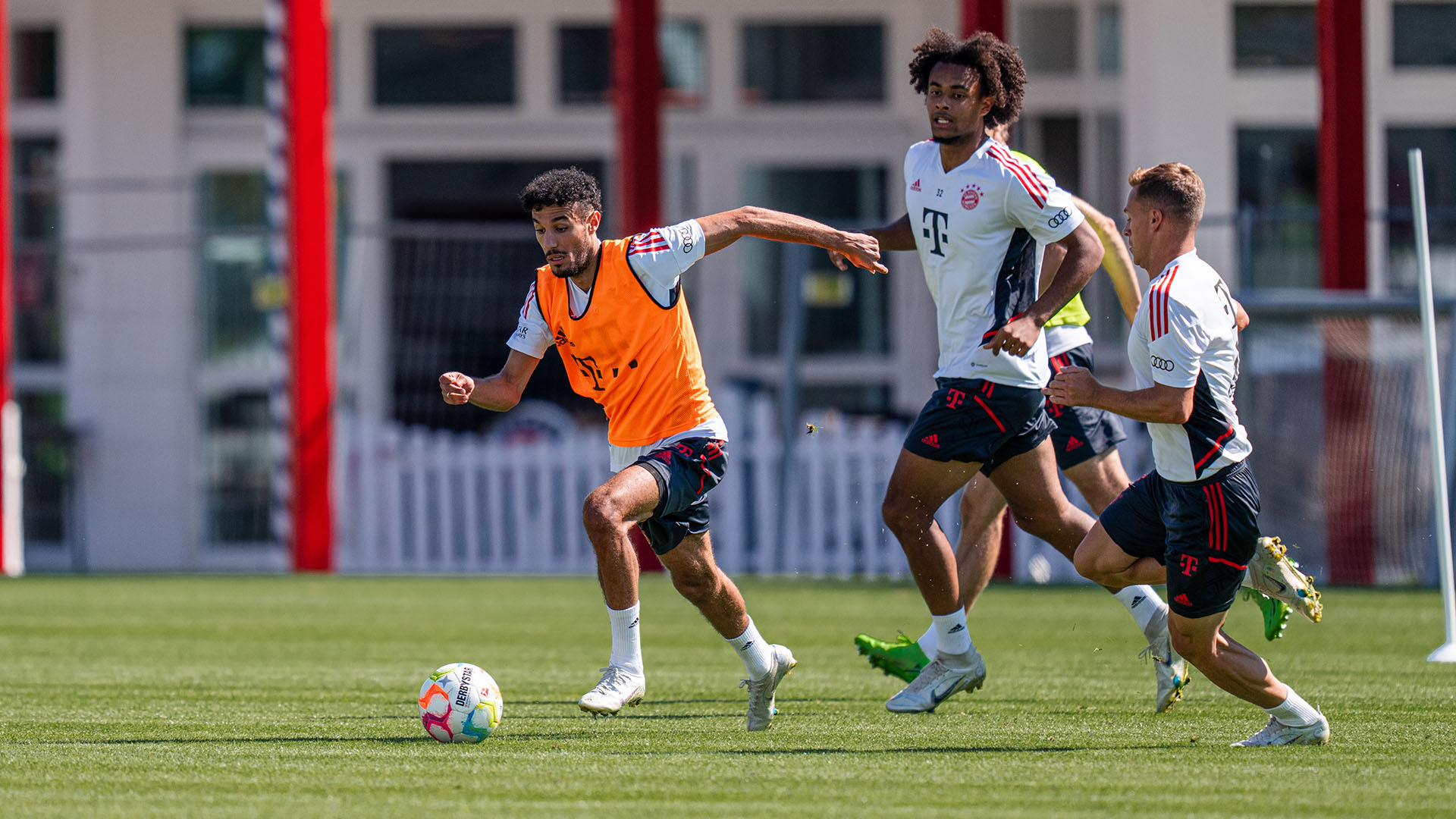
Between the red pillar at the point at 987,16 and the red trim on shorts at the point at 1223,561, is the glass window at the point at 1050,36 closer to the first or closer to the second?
the red pillar at the point at 987,16

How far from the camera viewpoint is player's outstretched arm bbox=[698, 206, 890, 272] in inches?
230

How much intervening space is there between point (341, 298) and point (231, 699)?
9.64 m

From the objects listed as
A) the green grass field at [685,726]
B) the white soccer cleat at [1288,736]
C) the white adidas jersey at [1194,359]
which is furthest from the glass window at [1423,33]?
the white soccer cleat at [1288,736]

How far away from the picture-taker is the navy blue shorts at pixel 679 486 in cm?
559

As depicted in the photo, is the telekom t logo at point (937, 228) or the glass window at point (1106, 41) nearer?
the telekom t logo at point (937, 228)

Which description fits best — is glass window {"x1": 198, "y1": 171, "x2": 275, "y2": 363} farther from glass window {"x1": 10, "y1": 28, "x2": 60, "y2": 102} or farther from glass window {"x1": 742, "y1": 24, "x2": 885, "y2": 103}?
glass window {"x1": 742, "y1": 24, "x2": 885, "y2": 103}

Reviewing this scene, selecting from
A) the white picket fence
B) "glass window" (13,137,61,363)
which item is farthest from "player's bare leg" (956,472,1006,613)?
"glass window" (13,137,61,363)

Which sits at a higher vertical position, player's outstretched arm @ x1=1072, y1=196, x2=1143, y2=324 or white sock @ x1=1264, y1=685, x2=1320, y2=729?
player's outstretched arm @ x1=1072, y1=196, x2=1143, y2=324

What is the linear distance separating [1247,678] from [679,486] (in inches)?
71.9

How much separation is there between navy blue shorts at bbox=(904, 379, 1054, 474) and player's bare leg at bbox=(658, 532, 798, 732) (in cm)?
84

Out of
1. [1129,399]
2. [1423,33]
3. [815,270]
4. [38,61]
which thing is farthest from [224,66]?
[1129,399]

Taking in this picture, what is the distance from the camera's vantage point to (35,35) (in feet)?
56.4

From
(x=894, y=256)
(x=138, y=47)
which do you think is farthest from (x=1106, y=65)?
(x=138, y=47)

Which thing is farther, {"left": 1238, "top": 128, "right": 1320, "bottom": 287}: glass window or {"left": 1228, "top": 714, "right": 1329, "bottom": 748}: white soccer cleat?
{"left": 1238, "top": 128, "right": 1320, "bottom": 287}: glass window
